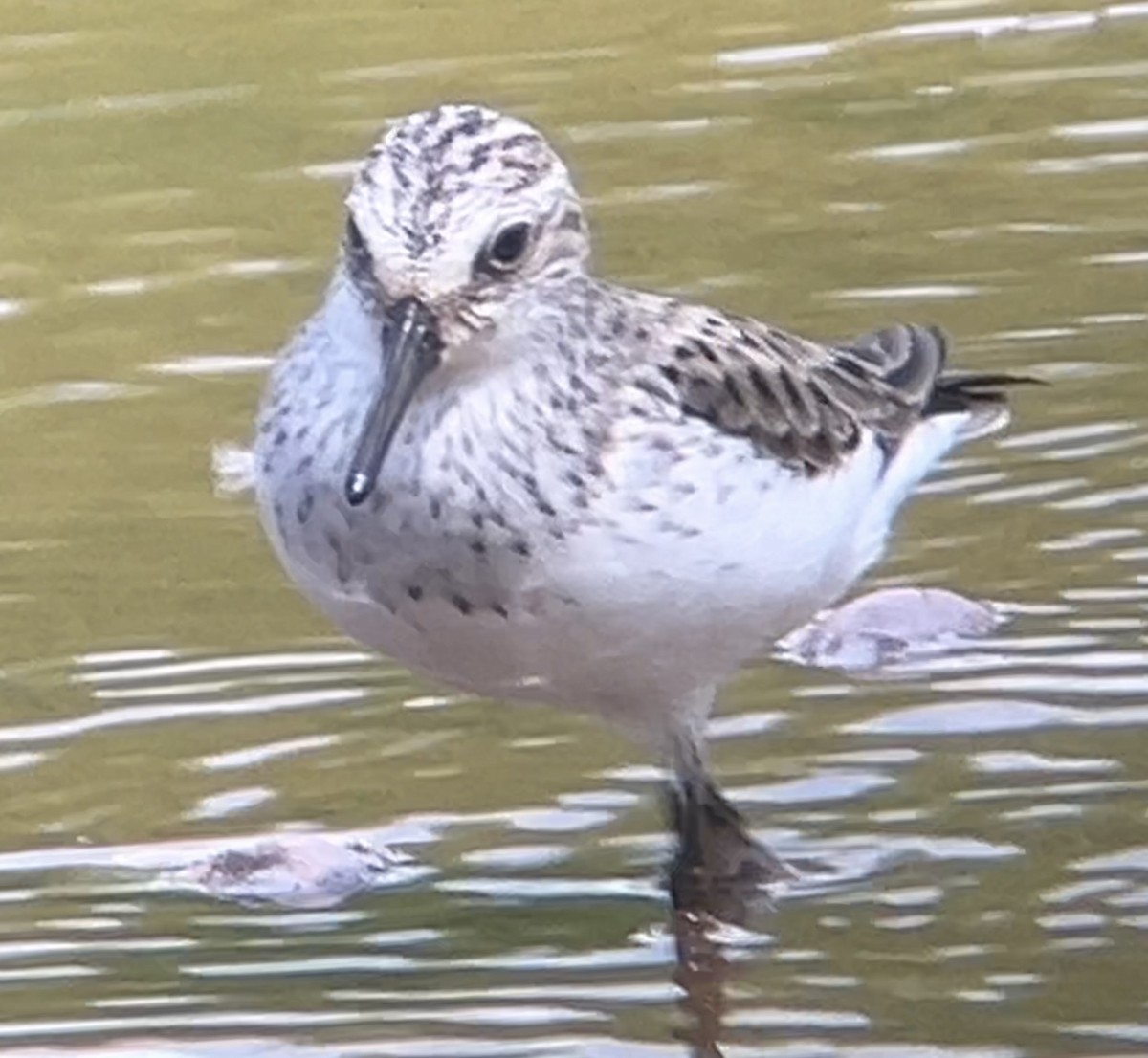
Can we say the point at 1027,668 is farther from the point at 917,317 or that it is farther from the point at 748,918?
the point at 917,317

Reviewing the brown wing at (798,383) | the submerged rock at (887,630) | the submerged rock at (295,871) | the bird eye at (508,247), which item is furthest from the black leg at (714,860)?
the bird eye at (508,247)

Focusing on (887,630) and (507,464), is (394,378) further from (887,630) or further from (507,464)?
(887,630)

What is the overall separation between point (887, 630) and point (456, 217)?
1870 mm

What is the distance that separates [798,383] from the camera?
6.30 m

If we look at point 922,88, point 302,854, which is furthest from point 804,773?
point 922,88

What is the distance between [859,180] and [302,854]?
3.92 meters

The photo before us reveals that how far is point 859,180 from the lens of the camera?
9.62 metres

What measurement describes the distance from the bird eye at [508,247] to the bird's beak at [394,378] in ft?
0.52

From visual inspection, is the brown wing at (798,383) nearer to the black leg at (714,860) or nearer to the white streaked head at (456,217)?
the white streaked head at (456,217)

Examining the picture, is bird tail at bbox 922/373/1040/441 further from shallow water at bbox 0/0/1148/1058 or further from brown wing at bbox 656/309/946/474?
shallow water at bbox 0/0/1148/1058

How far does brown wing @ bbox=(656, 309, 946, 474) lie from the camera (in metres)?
5.86

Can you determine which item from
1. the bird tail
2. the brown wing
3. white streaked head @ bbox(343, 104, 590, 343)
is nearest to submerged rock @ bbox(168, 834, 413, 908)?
the brown wing

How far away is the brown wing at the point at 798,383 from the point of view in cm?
586

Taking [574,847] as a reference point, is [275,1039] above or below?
below
